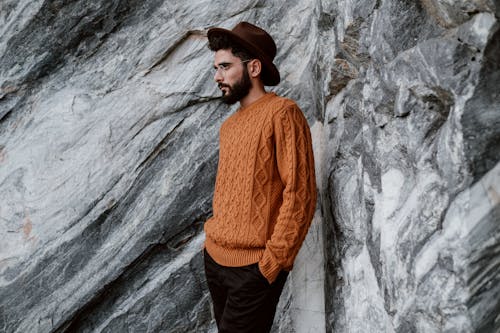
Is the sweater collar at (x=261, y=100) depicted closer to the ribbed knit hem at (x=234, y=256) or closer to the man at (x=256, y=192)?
the man at (x=256, y=192)

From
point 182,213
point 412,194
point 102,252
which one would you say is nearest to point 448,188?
point 412,194

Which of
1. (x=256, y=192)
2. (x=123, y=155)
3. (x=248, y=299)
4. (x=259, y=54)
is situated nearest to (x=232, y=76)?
(x=259, y=54)

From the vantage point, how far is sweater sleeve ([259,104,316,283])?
2770 mm

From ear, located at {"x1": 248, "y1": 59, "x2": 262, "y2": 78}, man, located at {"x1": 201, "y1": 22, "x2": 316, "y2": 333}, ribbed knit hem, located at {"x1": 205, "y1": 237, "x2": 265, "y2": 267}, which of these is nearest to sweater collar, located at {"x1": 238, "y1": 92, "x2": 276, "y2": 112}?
man, located at {"x1": 201, "y1": 22, "x2": 316, "y2": 333}

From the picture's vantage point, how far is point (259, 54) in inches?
121

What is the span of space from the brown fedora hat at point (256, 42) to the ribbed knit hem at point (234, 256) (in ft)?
3.21

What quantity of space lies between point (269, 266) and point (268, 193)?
377 millimetres

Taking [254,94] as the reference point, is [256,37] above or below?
above

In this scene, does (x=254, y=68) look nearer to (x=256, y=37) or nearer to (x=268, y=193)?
(x=256, y=37)

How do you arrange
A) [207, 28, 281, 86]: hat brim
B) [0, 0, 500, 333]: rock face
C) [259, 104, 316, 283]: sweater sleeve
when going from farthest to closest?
[0, 0, 500, 333]: rock face
[207, 28, 281, 86]: hat brim
[259, 104, 316, 283]: sweater sleeve

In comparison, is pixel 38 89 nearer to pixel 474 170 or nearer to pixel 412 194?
pixel 412 194

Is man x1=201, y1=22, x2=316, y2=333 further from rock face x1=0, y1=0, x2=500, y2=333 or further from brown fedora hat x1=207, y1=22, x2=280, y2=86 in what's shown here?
rock face x1=0, y1=0, x2=500, y2=333

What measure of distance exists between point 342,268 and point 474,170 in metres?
1.46

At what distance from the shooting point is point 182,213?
163 inches
